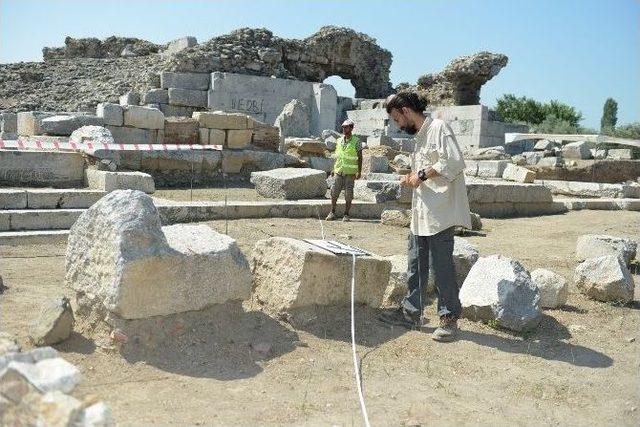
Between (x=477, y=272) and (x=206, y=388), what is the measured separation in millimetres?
2611

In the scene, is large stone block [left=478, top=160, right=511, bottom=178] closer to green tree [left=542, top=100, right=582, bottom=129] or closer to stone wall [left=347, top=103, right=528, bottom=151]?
stone wall [left=347, top=103, right=528, bottom=151]

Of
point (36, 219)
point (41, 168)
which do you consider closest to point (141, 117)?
point (41, 168)

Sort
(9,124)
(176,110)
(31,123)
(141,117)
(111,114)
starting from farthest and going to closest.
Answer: (176,110) → (9,124) → (141,117) → (111,114) → (31,123)

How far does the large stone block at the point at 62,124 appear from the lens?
39.3 feet

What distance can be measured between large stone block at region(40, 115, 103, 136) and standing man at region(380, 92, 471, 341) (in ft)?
30.9

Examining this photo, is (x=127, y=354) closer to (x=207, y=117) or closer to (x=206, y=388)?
(x=206, y=388)

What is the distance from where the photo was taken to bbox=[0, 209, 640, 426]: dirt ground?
3174mm

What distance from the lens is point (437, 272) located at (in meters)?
4.41

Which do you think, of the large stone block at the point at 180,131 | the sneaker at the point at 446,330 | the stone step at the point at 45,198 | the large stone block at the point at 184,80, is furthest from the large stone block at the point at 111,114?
the sneaker at the point at 446,330

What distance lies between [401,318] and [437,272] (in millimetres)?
529

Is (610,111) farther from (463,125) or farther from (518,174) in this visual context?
(518,174)

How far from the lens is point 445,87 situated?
2583 cm

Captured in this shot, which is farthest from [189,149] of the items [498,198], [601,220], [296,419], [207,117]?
[296,419]

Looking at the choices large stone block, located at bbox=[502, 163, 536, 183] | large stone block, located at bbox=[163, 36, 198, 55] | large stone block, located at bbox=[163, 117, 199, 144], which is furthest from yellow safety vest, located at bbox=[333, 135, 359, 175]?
large stone block, located at bbox=[163, 36, 198, 55]
